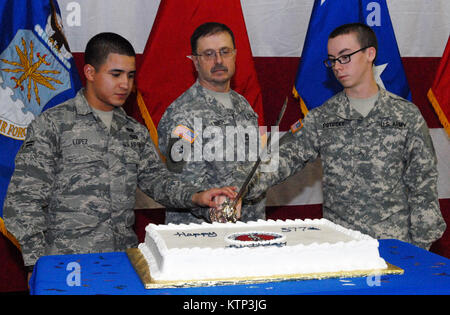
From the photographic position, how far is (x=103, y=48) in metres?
2.16

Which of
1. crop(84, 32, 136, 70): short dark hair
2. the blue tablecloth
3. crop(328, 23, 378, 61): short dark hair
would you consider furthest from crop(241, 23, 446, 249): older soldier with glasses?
crop(84, 32, 136, 70): short dark hair

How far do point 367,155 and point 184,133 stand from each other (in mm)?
760

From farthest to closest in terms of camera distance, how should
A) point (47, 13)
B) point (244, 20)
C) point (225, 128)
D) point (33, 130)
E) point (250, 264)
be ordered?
point (244, 20) < point (47, 13) < point (225, 128) < point (33, 130) < point (250, 264)

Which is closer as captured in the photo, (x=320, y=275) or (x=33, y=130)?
(x=320, y=275)

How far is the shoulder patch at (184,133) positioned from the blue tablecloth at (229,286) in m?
0.79

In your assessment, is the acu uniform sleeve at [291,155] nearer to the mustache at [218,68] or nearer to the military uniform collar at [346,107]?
the military uniform collar at [346,107]

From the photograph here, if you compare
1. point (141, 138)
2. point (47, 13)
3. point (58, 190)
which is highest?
point (47, 13)

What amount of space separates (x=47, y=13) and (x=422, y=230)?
74.4 inches

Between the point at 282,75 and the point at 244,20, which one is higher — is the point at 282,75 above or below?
below

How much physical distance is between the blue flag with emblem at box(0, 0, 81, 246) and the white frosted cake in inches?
45.6

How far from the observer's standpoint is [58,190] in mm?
2012

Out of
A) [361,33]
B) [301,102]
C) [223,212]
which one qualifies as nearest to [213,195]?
[223,212]

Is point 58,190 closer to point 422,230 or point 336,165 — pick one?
point 336,165
